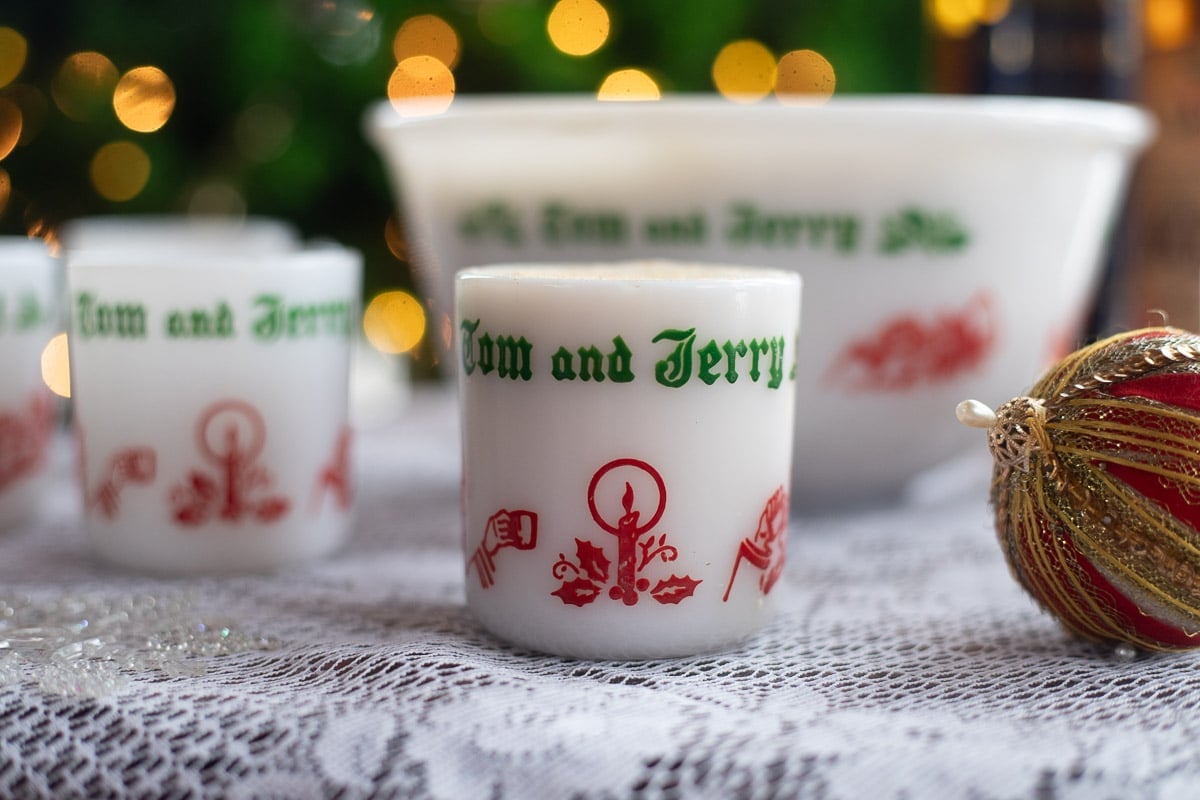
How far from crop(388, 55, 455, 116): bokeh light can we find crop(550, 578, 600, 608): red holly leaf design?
0.73 metres

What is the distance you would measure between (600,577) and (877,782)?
0.15m

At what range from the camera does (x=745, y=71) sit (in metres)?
1.23

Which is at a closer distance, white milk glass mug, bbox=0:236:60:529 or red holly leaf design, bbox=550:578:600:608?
red holly leaf design, bbox=550:578:600:608

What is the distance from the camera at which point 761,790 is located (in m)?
0.40

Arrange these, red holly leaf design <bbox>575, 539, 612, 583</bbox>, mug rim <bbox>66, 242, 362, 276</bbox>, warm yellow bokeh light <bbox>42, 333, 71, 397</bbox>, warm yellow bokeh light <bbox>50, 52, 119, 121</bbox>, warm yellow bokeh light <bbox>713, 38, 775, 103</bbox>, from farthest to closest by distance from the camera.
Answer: warm yellow bokeh light <bbox>713, 38, 775, 103</bbox>, warm yellow bokeh light <bbox>50, 52, 119, 121</bbox>, warm yellow bokeh light <bbox>42, 333, 71, 397</bbox>, mug rim <bbox>66, 242, 362, 276</bbox>, red holly leaf design <bbox>575, 539, 612, 583</bbox>

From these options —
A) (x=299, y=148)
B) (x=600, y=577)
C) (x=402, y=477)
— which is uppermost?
(x=299, y=148)

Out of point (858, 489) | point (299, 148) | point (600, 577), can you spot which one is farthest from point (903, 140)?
point (299, 148)

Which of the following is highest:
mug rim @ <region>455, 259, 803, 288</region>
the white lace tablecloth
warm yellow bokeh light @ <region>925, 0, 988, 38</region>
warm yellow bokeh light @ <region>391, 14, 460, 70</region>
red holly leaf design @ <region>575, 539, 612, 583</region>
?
warm yellow bokeh light @ <region>925, 0, 988, 38</region>

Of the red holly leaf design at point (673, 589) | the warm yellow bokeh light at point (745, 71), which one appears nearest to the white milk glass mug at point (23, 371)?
the red holly leaf design at point (673, 589)

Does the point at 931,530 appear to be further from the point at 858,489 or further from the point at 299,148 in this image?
the point at 299,148

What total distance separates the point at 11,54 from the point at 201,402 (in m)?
0.66

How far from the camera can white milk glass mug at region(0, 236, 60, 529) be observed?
2.43ft

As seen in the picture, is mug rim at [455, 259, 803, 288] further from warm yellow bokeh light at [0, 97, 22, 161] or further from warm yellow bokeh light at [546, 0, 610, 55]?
warm yellow bokeh light at [0, 97, 22, 161]

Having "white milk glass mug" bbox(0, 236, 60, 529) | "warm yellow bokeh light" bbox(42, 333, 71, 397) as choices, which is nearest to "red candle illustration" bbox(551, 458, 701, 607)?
"white milk glass mug" bbox(0, 236, 60, 529)
